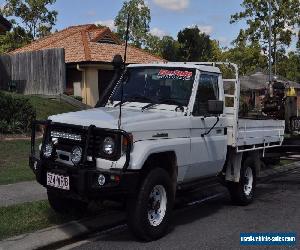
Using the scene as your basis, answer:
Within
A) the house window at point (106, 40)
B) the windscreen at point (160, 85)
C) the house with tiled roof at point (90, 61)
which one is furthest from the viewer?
the house window at point (106, 40)

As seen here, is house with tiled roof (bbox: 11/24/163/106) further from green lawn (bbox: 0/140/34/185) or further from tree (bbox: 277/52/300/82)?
tree (bbox: 277/52/300/82)

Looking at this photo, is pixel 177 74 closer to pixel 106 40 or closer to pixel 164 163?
pixel 164 163

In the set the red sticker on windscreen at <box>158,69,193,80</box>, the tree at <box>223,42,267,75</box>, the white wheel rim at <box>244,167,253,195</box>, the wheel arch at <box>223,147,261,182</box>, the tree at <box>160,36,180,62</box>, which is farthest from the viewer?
the tree at <box>160,36,180,62</box>

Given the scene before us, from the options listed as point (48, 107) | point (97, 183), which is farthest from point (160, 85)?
point (48, 107)

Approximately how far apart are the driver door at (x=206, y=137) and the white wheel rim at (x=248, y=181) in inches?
51.3

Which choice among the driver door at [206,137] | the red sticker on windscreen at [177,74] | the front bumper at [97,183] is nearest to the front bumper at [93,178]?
the front bumper at [97,183]

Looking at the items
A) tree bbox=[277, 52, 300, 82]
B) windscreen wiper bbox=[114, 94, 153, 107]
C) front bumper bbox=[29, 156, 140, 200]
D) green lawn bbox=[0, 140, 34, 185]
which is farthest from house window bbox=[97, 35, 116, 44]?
front bumper bbox=[29, 156, 140, 200]

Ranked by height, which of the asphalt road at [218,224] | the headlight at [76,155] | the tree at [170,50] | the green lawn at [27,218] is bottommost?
the asphalt road at [218,224]

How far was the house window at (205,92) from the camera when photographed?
7.90 m

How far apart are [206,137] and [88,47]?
71.0 feet

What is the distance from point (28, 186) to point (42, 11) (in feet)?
128

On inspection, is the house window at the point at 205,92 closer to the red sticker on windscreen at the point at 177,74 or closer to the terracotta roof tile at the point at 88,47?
the red sticker on windscreen at the point at 177,74

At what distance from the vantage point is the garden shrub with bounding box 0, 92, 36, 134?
16.4 m

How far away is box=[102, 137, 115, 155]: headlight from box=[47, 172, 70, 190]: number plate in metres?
0.56
